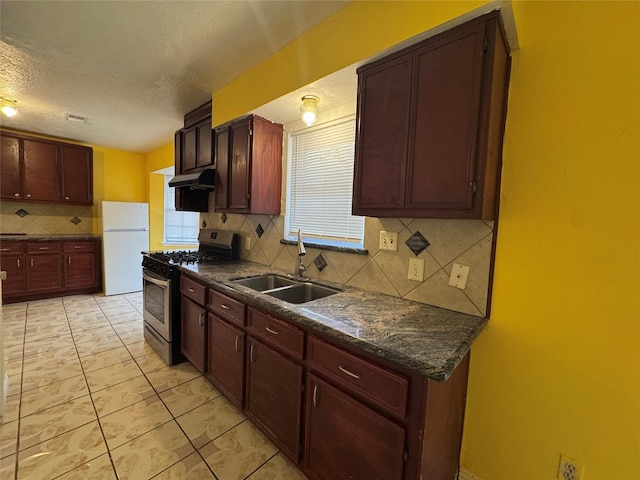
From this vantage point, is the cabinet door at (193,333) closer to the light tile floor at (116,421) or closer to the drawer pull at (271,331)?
the light tile floor at (116,421)

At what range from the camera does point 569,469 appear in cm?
113

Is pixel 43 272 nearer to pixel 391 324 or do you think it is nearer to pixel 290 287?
pixel 290 287

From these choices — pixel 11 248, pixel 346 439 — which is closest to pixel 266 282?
pixel 346 439

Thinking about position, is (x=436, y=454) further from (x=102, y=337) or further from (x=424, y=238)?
(x=102, y=337)

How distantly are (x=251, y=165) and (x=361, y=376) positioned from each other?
5.94ft

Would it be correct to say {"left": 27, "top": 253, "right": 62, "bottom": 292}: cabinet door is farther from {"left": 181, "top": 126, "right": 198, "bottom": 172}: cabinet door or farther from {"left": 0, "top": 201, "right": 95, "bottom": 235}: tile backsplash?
{"left": 181, "top": 126, "right": 198, "bottom": 172}: cabinet door

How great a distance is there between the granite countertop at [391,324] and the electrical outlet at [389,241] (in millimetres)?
294

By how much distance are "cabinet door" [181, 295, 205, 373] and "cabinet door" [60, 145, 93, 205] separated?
146 inches

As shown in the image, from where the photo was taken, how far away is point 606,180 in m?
1.03

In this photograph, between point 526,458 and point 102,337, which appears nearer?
point 526,458

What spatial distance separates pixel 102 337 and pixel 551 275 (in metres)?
3.91

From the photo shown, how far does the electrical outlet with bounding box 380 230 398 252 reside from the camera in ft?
5.41

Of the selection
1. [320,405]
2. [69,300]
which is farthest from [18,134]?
[320,405]

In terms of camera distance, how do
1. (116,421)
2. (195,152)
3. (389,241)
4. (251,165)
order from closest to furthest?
(389,241)
(116,421)
(251,165)
(195,152)
